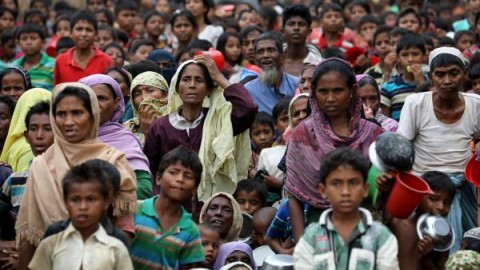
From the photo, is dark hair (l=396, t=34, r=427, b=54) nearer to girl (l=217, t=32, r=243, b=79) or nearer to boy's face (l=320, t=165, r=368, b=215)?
girl (l=217, t=32, r=243, b=79)

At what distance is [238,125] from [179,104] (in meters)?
0.45

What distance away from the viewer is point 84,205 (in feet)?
22.7

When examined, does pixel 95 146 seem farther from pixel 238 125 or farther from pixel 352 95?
pixel 238 125

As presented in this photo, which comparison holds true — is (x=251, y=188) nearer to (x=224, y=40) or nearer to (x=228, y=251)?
(x=228, y=251)

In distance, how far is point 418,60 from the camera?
471 inches

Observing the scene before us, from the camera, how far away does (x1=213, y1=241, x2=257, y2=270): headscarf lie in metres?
8.57

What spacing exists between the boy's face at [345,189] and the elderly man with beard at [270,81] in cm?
441

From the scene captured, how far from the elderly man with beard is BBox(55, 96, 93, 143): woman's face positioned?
409 cm

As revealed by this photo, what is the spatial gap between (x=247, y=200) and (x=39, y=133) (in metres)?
2.14

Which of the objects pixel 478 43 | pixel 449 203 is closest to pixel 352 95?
pixel 449 203

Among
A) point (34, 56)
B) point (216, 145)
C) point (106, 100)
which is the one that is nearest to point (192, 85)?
point (216, 145)

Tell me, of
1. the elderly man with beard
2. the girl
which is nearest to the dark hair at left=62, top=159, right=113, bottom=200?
the elderly man with beard

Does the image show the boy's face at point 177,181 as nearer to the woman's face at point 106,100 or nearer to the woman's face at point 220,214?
the woman's face at point 106,100

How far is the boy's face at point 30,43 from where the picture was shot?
1395 cm
